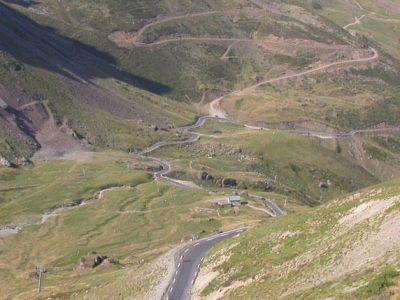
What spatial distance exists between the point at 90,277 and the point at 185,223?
4115cm

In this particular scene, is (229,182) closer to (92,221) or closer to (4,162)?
(92,221)

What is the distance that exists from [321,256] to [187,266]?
24.2 m

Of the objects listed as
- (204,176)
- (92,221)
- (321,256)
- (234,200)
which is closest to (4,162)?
(92,221)

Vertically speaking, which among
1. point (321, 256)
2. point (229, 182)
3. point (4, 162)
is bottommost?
point (229, 182)

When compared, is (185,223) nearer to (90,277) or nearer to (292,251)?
(90,277)

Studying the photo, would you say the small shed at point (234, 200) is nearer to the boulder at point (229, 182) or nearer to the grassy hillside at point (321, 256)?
the boulder at point (229, 182)

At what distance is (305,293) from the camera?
48.7 meters

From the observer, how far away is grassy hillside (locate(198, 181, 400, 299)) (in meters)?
46.7

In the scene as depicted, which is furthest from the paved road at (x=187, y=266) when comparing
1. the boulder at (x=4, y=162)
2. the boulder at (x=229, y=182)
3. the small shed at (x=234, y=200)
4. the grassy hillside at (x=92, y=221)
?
the boulder at (x=4, y=162)

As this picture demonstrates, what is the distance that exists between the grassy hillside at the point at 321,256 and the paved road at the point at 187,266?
6.34 feet

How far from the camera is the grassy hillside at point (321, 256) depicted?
46669 mm

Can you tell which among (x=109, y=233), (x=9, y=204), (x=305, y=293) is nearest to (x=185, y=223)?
(x=109, y=233)

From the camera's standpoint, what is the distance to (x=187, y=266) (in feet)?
254

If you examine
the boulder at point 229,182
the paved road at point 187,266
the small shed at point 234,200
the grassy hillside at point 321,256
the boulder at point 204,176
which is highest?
the grassy hillside at point 321,256
